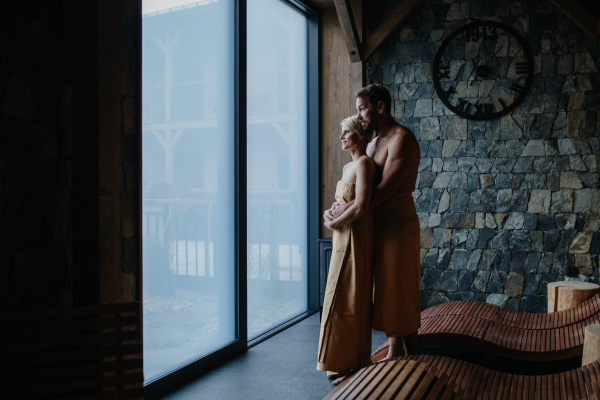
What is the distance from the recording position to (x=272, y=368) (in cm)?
311

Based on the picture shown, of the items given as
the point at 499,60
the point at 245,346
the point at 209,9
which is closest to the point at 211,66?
the point at 209,9

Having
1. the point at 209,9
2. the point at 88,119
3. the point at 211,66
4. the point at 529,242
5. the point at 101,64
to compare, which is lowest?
the point at 529,242

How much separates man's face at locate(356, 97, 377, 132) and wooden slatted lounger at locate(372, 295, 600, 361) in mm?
1330

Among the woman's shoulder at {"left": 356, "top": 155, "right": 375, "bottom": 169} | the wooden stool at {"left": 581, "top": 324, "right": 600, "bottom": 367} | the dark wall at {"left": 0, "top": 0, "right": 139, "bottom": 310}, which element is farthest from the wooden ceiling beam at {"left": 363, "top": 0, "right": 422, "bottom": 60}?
the wooden stool at {"left": 581, "top": 324, "right": 600, "bottom": 367}

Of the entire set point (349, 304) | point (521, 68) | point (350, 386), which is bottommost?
point (350, 386)

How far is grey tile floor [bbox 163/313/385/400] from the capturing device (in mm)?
2682

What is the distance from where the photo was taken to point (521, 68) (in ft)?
14.3

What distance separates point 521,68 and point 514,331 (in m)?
2.42

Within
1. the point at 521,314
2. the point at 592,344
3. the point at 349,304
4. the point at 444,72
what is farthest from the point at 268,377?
the point at 444,72

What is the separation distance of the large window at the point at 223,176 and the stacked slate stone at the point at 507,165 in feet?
3.41

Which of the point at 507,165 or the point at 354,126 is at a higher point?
the point at 354,126

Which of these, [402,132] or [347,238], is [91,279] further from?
[402,132]

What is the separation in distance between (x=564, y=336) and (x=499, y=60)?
102 inches

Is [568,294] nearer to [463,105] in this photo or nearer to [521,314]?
[521,314]
